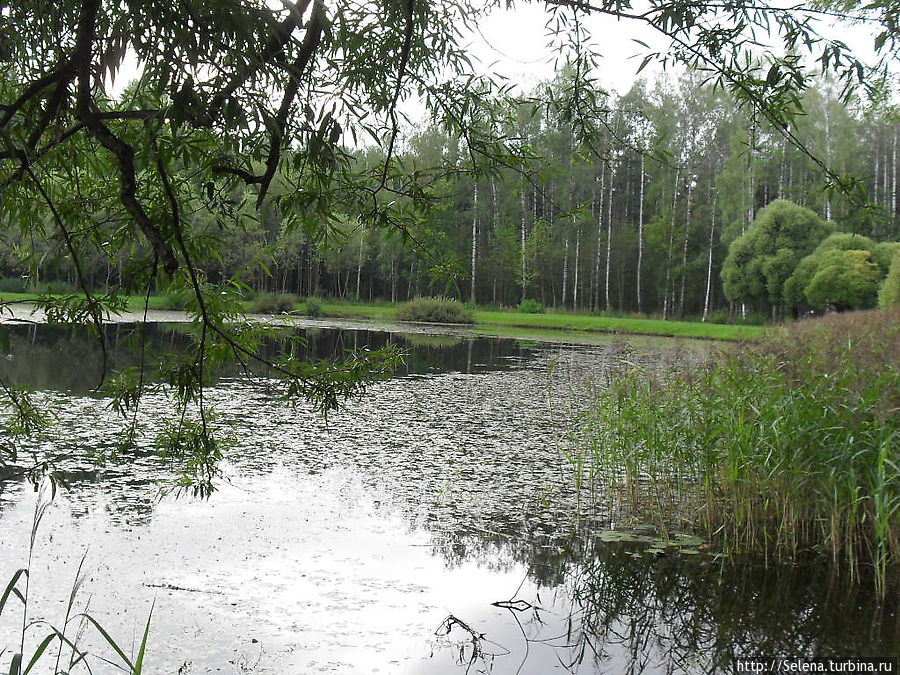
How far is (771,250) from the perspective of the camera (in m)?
30.7

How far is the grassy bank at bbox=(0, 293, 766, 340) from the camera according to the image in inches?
1124

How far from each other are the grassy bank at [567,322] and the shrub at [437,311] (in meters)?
0.68

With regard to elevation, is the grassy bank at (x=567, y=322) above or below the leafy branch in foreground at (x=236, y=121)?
below

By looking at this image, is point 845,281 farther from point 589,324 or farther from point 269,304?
point 269,304

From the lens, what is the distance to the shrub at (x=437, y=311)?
3359 cm

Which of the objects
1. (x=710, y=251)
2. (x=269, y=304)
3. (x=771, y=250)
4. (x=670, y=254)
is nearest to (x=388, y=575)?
(x=771, y=250)

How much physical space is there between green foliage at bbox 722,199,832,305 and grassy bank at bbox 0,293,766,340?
190 centimetres

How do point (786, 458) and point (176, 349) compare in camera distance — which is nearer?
point (786, 458)

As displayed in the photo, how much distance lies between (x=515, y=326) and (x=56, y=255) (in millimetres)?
30461

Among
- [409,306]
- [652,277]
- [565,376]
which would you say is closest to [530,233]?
[652,277]

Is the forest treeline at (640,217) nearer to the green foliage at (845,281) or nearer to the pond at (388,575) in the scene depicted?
the green foliage at (845,281)

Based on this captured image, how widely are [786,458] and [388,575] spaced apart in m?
2.78

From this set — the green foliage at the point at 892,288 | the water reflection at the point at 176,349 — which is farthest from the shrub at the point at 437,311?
the green foliage at the point at 892,288

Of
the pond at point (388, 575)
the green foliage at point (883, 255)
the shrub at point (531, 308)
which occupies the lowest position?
the pond at point (388, 575)
